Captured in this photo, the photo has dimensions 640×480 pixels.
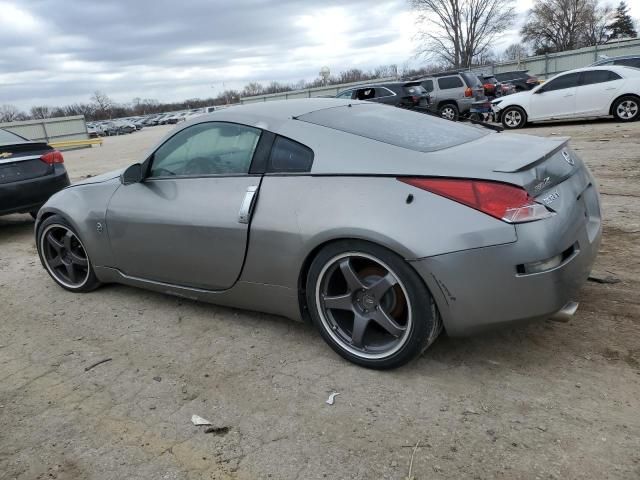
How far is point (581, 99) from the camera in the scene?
13.7m

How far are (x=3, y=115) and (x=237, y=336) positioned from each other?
77.9 metres

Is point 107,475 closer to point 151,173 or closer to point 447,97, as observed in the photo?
point 151,173

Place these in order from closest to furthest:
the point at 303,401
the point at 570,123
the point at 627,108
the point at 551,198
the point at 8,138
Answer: the point at 551,198, the point at 303,401, the point at 8,138, the point at 627,108, the point at 570,123

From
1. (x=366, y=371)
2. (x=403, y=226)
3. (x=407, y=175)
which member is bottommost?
(x=366, y=371)

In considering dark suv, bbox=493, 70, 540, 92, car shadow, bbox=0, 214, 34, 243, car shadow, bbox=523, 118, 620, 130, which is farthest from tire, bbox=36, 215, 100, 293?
dark suv, bbox=493, 70, 540, 92

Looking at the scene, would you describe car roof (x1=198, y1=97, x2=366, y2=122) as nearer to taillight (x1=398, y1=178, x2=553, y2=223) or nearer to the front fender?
the front fender

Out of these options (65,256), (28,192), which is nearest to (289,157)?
(65,256)

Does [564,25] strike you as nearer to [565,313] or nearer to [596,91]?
[596,91]

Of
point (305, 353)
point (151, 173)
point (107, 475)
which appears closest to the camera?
point (107, 475)

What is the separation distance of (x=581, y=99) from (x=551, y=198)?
12.9 metres

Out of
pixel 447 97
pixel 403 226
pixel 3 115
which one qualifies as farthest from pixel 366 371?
pixel 3 115

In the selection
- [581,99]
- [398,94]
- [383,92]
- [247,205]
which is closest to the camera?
[247,205]

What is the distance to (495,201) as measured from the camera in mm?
2480

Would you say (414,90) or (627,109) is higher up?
(414,90)
